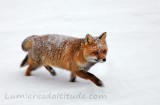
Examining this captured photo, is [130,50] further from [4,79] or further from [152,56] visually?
[4,79]

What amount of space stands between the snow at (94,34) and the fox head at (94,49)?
0.59 metres

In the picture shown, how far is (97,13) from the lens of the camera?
39.8 feet

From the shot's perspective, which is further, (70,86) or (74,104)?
(70,86)

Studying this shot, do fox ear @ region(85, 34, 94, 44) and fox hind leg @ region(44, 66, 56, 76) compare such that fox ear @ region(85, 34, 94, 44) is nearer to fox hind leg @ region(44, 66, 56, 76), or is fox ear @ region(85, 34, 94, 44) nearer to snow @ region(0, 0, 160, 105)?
snow @ region(0, 0, 160, 105)

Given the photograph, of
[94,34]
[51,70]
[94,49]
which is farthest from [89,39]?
[94,34]

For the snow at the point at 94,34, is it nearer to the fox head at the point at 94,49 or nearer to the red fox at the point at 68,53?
the red fox at the point at 68,53

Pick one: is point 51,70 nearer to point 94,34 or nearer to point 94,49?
point 94,49

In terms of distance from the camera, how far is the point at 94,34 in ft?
32.5

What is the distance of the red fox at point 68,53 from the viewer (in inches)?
226

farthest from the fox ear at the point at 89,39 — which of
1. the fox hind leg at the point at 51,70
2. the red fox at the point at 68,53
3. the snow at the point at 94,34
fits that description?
the fox hind leg at the point at 51,70

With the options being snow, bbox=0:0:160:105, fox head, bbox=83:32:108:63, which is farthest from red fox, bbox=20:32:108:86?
snow, bbox=0:0:160:105

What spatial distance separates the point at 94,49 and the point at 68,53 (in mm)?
643

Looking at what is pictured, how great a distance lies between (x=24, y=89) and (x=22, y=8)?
7394 millimetres

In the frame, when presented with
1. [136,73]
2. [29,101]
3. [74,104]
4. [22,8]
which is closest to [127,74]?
[136,73]
